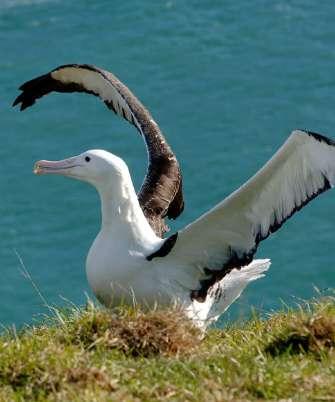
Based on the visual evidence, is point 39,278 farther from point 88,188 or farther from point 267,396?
point 267,396

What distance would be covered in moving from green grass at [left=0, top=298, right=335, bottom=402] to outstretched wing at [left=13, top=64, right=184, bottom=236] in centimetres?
266

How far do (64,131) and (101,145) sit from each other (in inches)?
37.3

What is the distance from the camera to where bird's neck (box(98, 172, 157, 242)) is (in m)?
9.29

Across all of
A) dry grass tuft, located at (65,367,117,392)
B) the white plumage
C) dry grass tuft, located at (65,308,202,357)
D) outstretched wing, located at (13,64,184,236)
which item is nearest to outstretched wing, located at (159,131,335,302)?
the white plumage

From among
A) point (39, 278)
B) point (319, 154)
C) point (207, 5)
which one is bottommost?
point (39, 278)

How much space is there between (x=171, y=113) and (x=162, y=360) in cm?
1746

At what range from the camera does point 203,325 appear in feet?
28.6

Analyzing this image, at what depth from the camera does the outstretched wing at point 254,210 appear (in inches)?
347

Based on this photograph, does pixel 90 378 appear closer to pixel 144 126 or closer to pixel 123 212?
pixel 123 212

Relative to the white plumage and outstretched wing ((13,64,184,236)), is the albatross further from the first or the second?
outstretched wing ((13,64,184,236))

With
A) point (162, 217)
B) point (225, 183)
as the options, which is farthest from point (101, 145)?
point (162, 217)

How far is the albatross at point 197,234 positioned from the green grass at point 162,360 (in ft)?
3.87

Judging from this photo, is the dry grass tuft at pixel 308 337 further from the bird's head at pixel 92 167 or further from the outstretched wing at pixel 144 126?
the outstretched wing at pixel 144 126

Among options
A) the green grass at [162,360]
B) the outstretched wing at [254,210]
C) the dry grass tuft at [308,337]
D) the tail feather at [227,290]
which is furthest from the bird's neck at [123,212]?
the dry grass tuft at [308,337]
